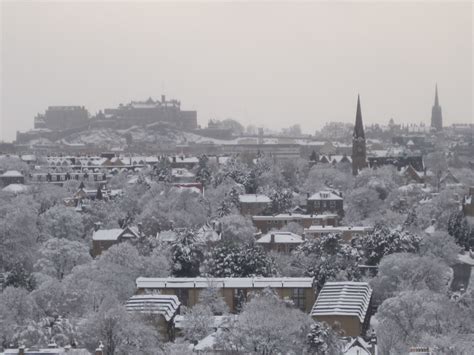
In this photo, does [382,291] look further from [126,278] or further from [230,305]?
[126,278]

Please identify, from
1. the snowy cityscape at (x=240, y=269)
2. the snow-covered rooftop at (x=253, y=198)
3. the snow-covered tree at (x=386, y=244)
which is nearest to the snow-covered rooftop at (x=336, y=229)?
the snowy cityscape at (x=240, y=269)

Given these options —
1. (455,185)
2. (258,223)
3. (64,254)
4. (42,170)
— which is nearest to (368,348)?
(64,254)

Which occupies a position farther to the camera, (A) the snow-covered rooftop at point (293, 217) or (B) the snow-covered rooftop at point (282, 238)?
(A) the snow-covered rooftop at point (293, 217)

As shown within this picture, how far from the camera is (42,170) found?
118562 mm

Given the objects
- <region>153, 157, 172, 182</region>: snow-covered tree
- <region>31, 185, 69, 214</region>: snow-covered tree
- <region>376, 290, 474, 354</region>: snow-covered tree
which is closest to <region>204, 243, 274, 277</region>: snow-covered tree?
<region>376, 290, 474, 354</region>: snow-covered tree

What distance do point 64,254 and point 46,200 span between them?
28405mm

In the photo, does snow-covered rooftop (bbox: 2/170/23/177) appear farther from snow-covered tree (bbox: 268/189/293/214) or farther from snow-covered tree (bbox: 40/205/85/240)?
snow-covered tree (bbox: 40/205/85/240)

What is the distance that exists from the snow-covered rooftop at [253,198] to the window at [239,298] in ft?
111

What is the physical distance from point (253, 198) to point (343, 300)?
123ft

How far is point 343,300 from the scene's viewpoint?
4528 cm

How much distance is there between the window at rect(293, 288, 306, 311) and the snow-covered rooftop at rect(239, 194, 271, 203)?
1337 inches

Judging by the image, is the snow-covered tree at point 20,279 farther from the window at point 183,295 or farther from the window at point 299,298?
the window at point 299,298

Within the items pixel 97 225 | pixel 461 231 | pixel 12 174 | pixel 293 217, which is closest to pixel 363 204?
pixel 293 217

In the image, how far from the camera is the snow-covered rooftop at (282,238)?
6475 centimetres
